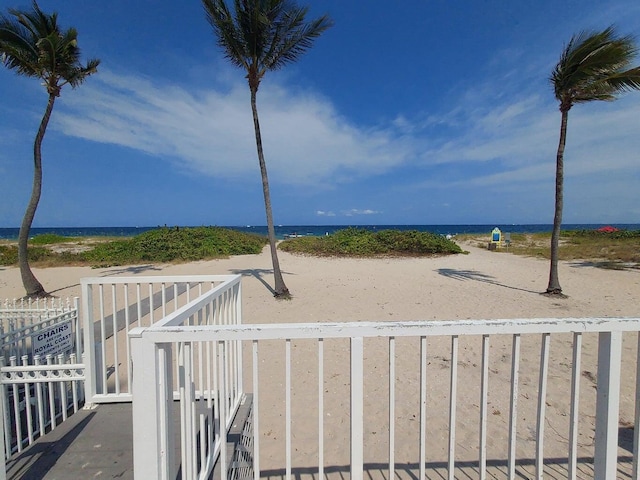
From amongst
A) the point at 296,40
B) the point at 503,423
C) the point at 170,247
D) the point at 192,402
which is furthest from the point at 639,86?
the point at 170,247

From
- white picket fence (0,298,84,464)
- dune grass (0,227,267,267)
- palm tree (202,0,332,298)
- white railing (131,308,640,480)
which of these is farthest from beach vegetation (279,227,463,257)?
white picket fence (0,298,84,464)

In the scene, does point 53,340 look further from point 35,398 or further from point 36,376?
point 36,376

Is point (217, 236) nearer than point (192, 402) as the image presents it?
No

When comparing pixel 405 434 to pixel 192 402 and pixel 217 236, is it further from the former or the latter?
pixel 217 236

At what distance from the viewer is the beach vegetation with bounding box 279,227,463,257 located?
1972 cm

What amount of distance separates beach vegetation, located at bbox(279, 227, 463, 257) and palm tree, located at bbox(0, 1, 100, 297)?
13713 millimetres

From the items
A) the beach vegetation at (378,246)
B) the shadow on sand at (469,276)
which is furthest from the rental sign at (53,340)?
the beach vegetation at (378,246)

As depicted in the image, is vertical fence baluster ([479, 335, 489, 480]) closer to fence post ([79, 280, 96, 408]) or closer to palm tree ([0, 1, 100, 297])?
fence post ([79, 280, 96, 408])

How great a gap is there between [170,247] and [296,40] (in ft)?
48.6

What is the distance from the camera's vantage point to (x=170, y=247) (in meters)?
18.8

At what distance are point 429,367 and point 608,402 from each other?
116 inches

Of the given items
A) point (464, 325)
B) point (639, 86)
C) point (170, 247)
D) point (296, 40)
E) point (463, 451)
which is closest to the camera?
point (464, 325)

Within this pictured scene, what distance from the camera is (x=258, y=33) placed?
24.5 ft

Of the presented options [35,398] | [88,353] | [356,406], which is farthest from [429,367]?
[35,398]
